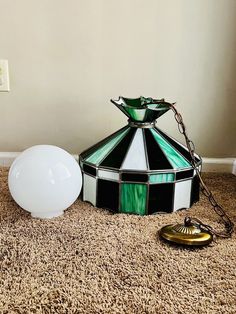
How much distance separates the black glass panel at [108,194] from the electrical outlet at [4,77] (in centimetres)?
56

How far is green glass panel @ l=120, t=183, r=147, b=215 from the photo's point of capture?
3.49 feet

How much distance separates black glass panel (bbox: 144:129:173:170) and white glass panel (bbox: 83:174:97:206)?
169 millimetres

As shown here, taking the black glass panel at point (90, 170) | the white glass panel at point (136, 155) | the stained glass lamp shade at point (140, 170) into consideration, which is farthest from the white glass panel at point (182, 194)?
the black glass panel at point (90, 170)

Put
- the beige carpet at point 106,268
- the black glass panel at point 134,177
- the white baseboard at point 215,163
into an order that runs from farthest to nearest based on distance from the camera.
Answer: the white baseboard at point 215,163, the black glass panel at point 134,177, the beige carpet at point 106,268

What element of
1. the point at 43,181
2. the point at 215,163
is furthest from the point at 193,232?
the point at 215,163

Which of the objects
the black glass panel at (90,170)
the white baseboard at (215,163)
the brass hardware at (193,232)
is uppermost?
the black glass panel at (90,170)

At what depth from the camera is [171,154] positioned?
1100mm

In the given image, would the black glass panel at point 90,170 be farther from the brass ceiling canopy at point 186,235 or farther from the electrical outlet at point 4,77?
the electrical outlet at point 4,77

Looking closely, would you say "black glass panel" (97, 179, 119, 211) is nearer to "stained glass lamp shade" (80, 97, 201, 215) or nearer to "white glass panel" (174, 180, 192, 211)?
"stained glass lamp shade" (80, 97, 201, 215)

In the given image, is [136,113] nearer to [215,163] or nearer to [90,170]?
[90,170]

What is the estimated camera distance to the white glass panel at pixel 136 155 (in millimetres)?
1061

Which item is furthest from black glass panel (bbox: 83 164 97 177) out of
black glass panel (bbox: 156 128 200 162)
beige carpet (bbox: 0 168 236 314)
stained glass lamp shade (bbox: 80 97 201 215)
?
black glass panel (bbox: 156 128 200 162)

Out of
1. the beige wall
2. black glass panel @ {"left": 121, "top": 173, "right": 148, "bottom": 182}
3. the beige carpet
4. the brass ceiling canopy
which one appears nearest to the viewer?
the beige carpet

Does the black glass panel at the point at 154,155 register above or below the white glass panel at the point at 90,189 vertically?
above
